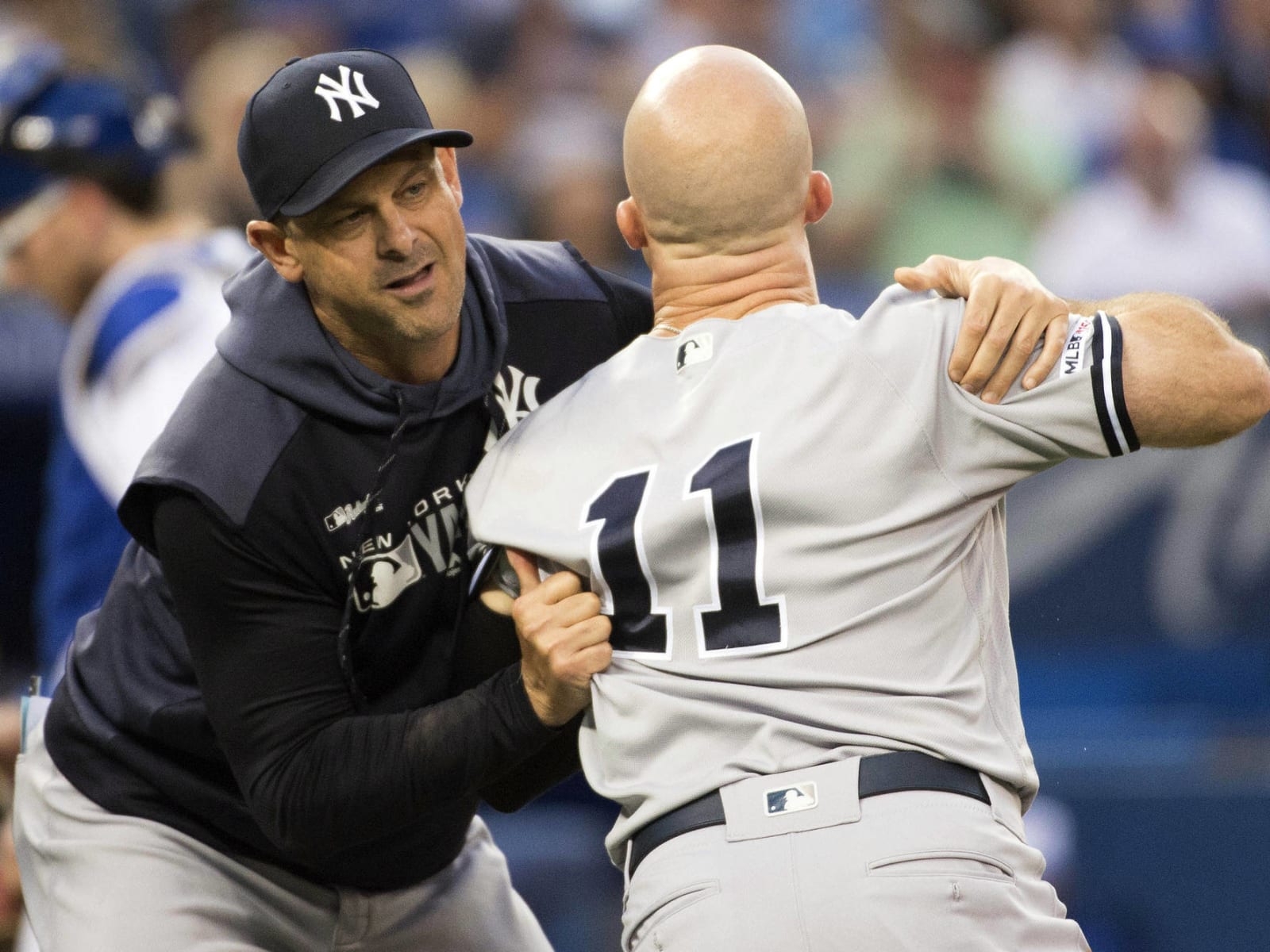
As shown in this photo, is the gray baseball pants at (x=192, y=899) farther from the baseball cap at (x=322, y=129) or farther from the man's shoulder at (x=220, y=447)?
the baseball cap at (x=322, y=129)

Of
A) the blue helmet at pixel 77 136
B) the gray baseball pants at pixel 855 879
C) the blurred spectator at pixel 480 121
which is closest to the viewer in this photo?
the gray baseball pants at pixel 855 879

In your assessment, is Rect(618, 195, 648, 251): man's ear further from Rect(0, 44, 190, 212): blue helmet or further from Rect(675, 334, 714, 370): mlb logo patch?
Rect(0, 44, 190, 212): blue helmet

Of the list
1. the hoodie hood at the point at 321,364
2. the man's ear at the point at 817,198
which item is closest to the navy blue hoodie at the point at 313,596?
the hoodie hood at the point at 321,364

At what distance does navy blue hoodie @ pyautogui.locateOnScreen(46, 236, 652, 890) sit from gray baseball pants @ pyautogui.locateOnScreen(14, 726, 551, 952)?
5cm

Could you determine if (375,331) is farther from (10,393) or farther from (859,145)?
(859,145)

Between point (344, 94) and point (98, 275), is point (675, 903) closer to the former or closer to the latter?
point (344, 94)

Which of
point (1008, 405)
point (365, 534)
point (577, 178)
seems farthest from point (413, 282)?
point (577, 178)

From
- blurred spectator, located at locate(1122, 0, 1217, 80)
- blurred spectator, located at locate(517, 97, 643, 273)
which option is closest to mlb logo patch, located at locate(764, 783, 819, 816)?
blurred spectator, located at locate(517, 97, 643, 273)

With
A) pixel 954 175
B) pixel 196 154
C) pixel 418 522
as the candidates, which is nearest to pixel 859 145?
pixel 954 175

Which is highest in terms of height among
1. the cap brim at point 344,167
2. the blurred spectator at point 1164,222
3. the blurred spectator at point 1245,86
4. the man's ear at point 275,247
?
the cap brim at point 344,167

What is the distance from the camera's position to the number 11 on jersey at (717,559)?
2326 mm

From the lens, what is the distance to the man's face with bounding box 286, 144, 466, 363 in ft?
8.39

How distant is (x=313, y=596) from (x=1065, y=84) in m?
6.74

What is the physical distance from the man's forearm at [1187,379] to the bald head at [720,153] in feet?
1.79
